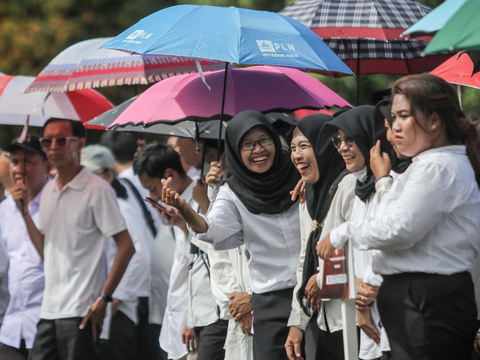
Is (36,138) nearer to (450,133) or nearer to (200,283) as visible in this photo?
(200,283)

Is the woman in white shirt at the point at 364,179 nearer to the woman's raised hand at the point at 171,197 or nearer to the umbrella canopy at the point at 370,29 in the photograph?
the woman's raised hand at the point at 171,197

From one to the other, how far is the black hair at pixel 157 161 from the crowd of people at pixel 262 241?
0.02 m

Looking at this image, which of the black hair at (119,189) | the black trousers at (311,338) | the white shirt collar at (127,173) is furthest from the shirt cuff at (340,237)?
the white shirt collar at (127,173)

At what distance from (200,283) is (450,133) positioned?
276 centimetres

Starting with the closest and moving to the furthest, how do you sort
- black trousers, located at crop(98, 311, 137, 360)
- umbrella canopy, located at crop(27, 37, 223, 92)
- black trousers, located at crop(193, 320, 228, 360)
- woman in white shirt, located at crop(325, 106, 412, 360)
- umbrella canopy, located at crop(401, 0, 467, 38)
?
umbrella canopy, located at crop(401, 0, 467, 38) < woman in white shirt, located at crop(325, 106, 412, 360) < black trousers, located at crop(193, 320, 228, 360) < umbrella canopy, located at crop(27, 37, 223, 92) < black trousers, located at crop(98, 311, 137, 360)

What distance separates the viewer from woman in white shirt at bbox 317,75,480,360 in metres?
3.09

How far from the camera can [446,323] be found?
3135 millimetres

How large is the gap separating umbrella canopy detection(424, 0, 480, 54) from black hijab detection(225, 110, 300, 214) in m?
1.72

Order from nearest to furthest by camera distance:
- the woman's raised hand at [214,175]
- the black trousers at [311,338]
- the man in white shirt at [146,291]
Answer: the black trousers at [311,338], the woman's raised hand at [214,175], the man in white shirt at [146,291]

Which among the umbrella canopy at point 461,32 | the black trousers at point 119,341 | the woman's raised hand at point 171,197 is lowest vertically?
the black trousers at point 119,341

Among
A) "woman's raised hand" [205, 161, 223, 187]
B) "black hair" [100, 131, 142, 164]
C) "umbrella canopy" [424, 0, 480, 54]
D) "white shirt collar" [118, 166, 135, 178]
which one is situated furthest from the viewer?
"black hair" [100, 131, 142, 164]

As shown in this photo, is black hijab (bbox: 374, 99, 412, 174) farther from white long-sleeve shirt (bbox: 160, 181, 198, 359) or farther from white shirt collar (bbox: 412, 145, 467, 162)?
white long-sleeve shirt (bbox: 160, 181, 198, 359)

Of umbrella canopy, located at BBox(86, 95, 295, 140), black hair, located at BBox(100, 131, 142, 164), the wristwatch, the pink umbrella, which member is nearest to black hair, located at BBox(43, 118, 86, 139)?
umbrella canopy, located at BBox(86, 95, 295, 140)

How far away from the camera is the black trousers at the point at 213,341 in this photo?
206 inches
